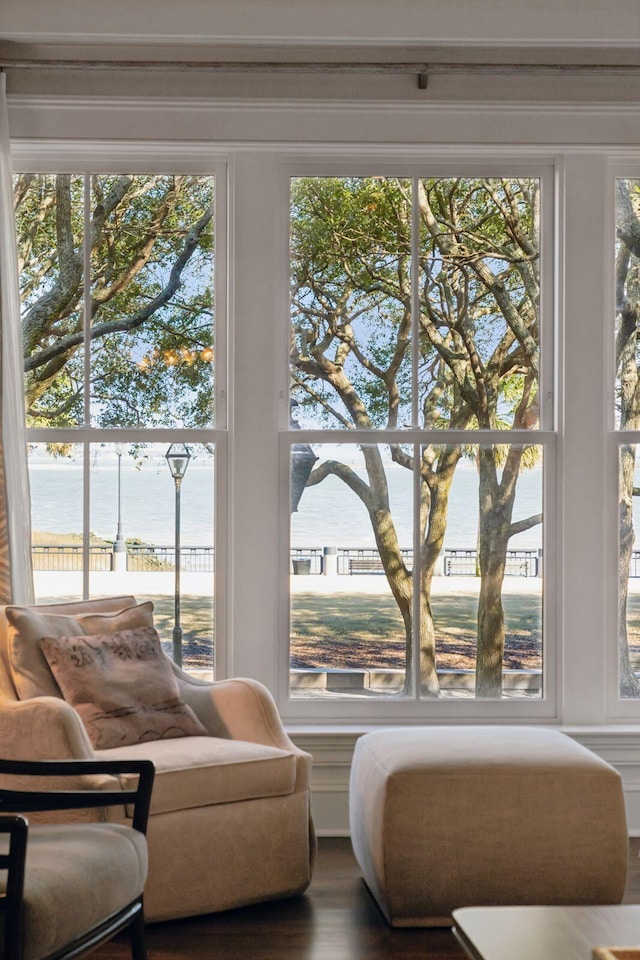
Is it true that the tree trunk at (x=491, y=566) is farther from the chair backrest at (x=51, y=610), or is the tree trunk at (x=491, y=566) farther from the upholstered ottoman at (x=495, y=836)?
the chair backrest at (x=51, y=610)

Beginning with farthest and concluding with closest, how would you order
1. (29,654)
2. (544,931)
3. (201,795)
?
(29,654), (201,795), (544,931)

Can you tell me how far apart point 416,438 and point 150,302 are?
4.22 feet

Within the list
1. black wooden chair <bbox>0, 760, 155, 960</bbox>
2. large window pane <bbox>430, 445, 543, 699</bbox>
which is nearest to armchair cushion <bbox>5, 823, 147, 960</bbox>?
black wooden chair <bbox>0, 760, 155, 960</bbox>

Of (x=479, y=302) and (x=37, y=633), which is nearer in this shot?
(x=37, y=633)

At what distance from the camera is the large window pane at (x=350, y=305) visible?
4367 millimetres

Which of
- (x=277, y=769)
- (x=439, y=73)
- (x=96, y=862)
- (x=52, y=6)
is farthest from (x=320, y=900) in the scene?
(x=52, y=6)

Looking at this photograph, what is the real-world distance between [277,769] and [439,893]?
63 cm

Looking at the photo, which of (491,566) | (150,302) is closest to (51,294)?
(150,302)

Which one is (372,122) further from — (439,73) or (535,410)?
(535,410)

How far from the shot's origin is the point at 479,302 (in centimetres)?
440

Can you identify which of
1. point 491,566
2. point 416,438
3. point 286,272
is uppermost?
point 286,272

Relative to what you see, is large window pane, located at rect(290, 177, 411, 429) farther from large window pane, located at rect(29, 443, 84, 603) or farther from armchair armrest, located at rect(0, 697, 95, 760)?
armchair armrest, located at rect(0, 697, 95, 760)

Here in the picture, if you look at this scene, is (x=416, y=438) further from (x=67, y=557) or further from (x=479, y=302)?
(x=67, y=557)

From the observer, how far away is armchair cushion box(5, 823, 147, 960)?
6.75 feet
